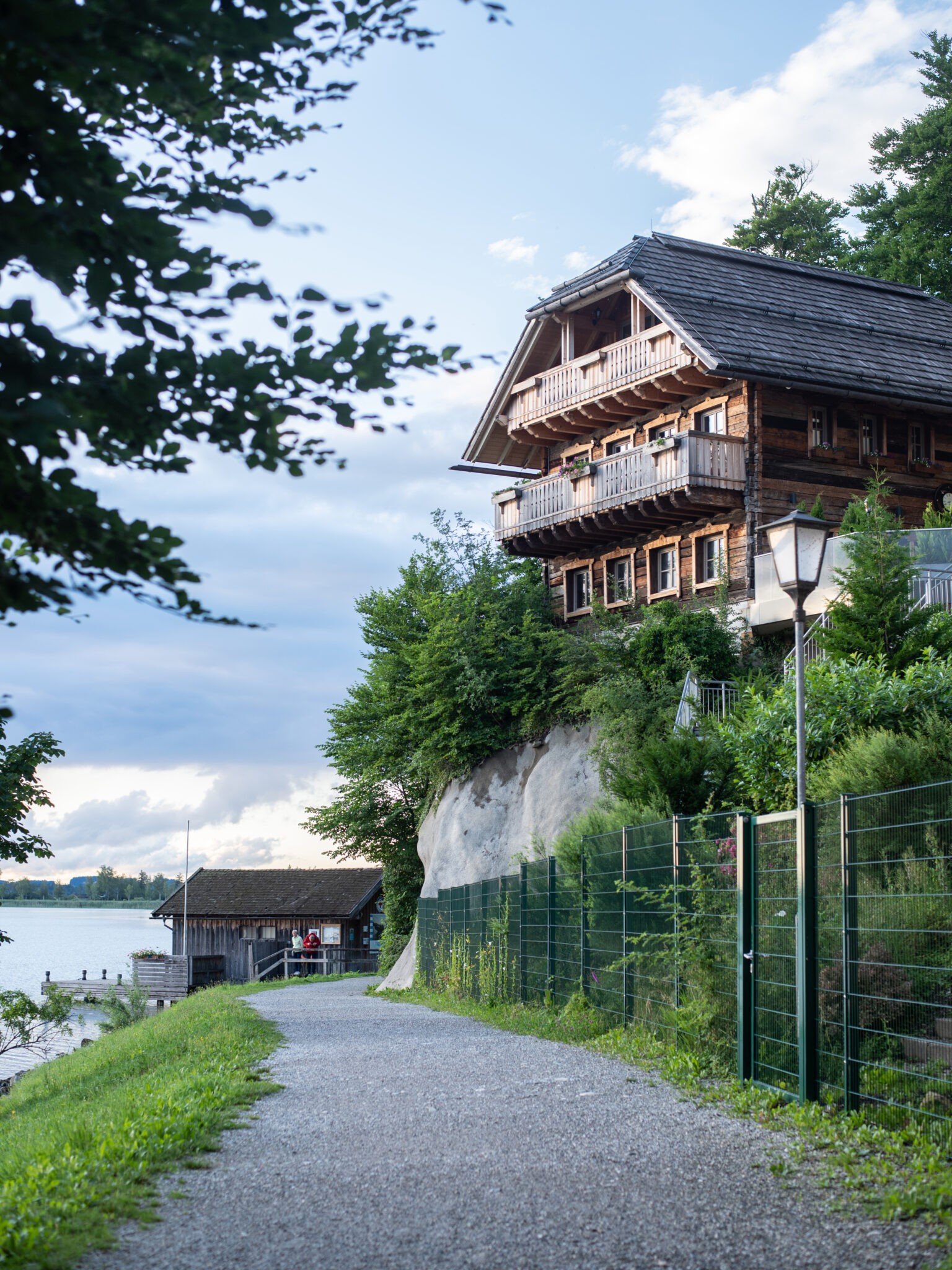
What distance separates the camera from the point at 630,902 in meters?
13.3

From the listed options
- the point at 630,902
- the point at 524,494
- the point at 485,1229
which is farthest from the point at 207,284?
the point at 524,494

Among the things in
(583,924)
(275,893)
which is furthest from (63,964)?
(583,924)

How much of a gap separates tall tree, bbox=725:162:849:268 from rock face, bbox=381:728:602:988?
30175 mm

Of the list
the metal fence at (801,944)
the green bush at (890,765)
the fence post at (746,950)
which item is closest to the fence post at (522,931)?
the metal fence at (801,944)

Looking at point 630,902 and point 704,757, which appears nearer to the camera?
point 630,902

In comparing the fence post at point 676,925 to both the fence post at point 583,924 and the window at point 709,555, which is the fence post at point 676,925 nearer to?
the fence post at point 583,924

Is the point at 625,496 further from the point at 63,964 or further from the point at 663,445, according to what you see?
the point at 63,964

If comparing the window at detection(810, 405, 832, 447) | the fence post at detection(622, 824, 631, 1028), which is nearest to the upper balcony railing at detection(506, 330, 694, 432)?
the window at detection(810, 405, 832, 447)

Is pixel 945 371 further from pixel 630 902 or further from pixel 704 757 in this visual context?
pixel 630 902

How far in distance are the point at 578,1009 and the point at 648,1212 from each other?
9147 mm

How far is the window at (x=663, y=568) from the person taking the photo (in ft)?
99.0

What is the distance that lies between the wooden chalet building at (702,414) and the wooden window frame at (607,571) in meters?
0.05

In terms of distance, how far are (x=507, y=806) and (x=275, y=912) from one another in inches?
1200

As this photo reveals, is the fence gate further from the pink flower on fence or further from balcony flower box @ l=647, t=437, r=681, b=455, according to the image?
balcony flower box @ l=647, t=437, r=681, b=455
